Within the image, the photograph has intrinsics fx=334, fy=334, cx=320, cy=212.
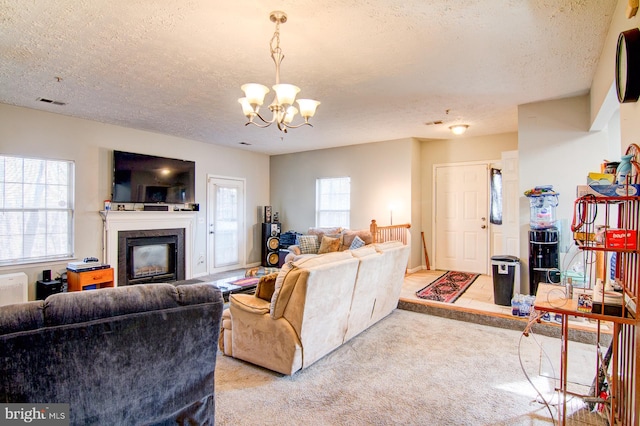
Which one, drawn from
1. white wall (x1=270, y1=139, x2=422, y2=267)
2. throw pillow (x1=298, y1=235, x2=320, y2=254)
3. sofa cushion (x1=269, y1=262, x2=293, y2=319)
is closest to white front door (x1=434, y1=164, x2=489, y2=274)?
white wall (x1=270, y1=139, x2=422, y2=267)

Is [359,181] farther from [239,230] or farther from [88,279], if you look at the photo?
[88,279]

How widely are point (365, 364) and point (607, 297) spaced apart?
185cm

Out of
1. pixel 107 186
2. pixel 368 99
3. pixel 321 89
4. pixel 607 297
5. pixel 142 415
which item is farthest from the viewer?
pixel 107 186

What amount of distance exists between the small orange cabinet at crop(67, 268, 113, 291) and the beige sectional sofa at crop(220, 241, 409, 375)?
100 inches

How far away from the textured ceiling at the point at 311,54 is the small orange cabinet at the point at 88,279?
7.20 feet

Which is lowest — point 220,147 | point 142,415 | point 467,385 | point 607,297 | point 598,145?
point 467,385

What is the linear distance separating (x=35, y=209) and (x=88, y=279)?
1.21 m

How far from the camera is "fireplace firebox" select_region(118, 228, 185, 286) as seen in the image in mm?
5328

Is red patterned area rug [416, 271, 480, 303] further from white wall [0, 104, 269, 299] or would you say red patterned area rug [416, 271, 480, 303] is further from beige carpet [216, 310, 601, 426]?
white wall [0, 104, 269, 299]

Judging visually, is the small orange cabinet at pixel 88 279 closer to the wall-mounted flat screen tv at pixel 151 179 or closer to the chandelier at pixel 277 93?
the wall-mounted flat screen tv at pixel 151 179

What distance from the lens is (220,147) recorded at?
6.86 m

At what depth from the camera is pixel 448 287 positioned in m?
5.14

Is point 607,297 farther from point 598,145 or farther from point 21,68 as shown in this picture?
point 21,68

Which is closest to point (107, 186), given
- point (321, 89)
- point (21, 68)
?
point (21, 68)
